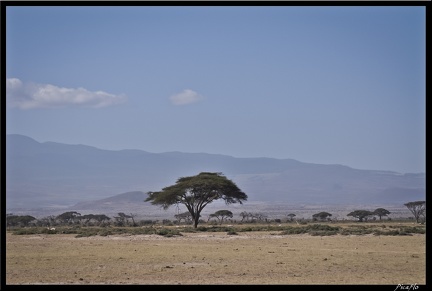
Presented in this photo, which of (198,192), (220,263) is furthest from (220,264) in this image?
(198,192)

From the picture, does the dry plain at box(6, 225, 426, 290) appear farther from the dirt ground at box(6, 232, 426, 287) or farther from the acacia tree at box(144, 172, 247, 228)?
the acacia tree at box(144, 172, 247, 228)

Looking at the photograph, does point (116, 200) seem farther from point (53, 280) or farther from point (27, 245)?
point (53, 280)

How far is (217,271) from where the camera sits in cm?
1981

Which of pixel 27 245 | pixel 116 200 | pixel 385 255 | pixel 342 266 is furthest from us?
pixel 116 200

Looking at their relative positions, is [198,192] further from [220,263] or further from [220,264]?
[220,264]

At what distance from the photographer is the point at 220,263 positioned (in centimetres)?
2209

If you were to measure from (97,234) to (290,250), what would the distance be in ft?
57.5

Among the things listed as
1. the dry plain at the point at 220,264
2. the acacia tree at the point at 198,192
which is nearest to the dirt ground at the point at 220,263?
the dry plain at the point at 220,264

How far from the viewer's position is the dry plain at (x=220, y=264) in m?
18.1

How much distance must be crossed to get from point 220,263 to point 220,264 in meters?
0.34

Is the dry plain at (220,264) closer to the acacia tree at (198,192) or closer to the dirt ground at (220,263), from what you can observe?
the dirt ground at (220,263)

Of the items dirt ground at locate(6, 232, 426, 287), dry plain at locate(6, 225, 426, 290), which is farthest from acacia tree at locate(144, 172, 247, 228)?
dry plain at locate(6, 225, 426, 290)
